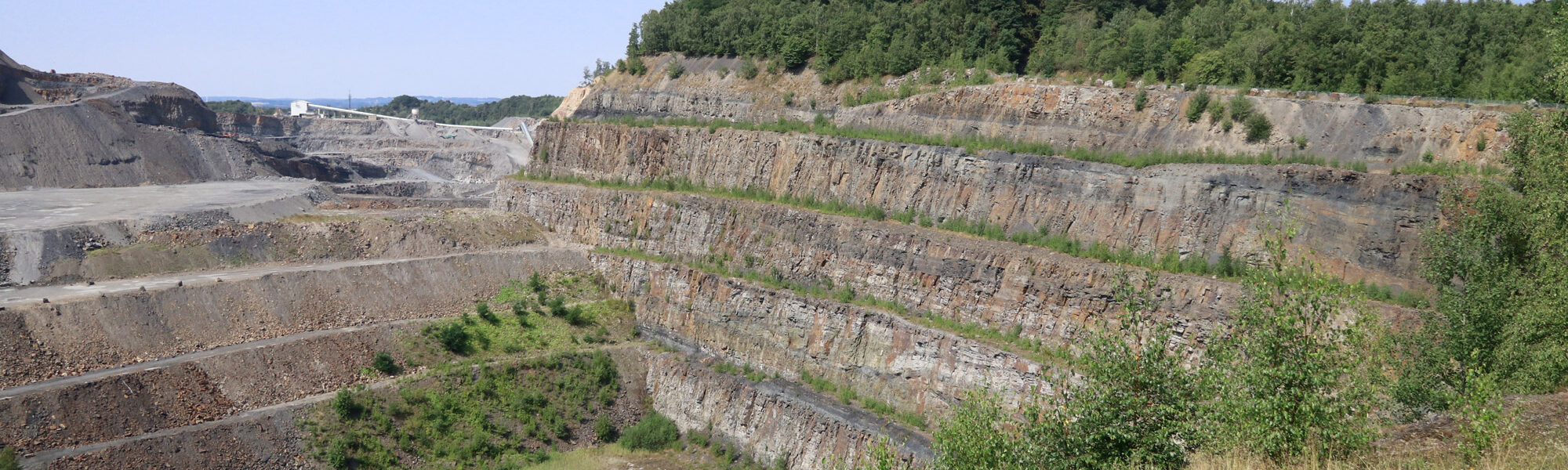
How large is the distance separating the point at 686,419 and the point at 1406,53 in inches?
1230

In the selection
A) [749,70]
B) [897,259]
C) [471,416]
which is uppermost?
[749,70]

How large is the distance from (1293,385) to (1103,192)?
2156 centimetres

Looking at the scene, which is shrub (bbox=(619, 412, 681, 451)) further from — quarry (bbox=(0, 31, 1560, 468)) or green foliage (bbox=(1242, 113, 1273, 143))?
green foliage (bbox=(1242, 113, 1273, 143))

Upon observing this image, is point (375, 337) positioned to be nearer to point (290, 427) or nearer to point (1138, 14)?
point (290, 427)

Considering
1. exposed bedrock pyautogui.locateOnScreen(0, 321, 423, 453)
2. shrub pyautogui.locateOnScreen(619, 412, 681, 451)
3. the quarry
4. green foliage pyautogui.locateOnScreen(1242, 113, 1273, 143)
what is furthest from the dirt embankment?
green foliage pyautogui.locateOnScreen(1242, 113, 1273, 143)

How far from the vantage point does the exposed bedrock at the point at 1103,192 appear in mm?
31172

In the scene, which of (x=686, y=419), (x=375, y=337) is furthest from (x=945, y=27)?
(x=375, y=337)

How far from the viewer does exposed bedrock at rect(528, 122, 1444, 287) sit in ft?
102

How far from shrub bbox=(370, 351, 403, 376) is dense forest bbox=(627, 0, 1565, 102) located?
2745 cm

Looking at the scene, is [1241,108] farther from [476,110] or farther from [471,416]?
[476,110]

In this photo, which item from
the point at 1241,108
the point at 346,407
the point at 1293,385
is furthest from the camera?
the point at 1241,108

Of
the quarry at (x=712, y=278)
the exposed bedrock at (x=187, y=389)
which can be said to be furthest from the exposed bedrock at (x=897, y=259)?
the exposed bedrock at (x=187, y=389)

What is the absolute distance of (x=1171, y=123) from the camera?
39.4m

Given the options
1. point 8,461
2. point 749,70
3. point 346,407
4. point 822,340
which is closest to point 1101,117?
point 822,340
